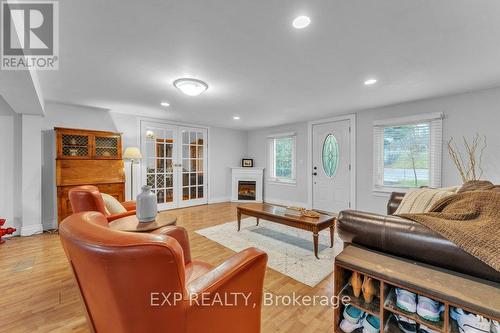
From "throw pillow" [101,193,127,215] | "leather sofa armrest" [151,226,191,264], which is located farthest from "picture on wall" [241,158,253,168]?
"leather sofa armrest" [151,226,191,264]

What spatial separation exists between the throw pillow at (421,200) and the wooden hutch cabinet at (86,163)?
13.7ft

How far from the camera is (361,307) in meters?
1.17

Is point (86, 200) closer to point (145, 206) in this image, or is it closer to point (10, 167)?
point (145, 206)

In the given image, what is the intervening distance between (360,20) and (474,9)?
0.73 m

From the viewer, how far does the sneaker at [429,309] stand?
968mm

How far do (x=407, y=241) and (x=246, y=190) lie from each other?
540cm

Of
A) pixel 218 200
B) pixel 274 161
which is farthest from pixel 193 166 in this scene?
pixel 274 161

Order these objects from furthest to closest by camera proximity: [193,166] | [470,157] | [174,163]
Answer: [193,166]
[174,163]
[470,157]

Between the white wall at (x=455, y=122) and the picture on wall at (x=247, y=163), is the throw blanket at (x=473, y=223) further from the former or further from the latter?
the picture on wall at (x=247, y=163)

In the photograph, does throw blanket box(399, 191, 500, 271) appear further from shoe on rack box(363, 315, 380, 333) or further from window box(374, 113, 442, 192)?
window box(374, 113, 442, 192)

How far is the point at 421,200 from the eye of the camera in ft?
6.54

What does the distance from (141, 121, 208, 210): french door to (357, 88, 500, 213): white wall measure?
12.8ft

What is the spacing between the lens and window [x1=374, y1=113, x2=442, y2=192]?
3480 millimetres

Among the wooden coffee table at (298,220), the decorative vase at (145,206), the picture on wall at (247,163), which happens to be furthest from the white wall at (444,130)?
the decorative vase at (145,206)
